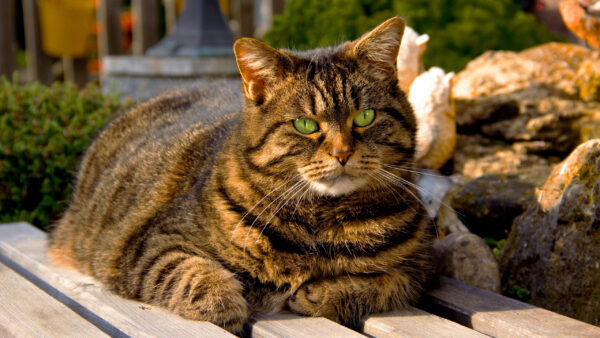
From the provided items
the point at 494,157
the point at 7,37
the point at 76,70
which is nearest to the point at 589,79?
the point at 494,157

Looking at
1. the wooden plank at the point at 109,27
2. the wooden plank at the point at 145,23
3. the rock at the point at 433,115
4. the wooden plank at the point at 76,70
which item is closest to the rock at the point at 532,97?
the rock at the point at 433,115

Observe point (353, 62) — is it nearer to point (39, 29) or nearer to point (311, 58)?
point (311, 58)

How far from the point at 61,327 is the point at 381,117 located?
1.27 metres

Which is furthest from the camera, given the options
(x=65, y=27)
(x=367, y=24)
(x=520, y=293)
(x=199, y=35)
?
(x=65, y=27)

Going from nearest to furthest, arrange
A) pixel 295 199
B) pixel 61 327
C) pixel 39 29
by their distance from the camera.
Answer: pixel 61 327, pixel 295 199, pixel 39 29

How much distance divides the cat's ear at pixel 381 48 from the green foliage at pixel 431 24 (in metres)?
2.57

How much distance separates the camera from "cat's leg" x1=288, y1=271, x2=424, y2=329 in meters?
2.06

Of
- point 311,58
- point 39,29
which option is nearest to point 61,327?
point 311,58

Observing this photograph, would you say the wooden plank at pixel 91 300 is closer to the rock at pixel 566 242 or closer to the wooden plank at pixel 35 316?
the wooden plank at pixel 35 316

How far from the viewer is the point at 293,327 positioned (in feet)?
6.48

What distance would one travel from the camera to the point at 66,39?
23.8 ft

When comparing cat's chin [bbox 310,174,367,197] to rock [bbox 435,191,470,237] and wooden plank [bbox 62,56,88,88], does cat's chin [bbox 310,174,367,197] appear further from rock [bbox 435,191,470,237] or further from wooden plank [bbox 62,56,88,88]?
wooden plank [bbox 62,56,88,88]

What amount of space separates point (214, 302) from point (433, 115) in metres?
1.92

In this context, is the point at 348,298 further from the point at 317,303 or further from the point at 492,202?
the point at 492,202
